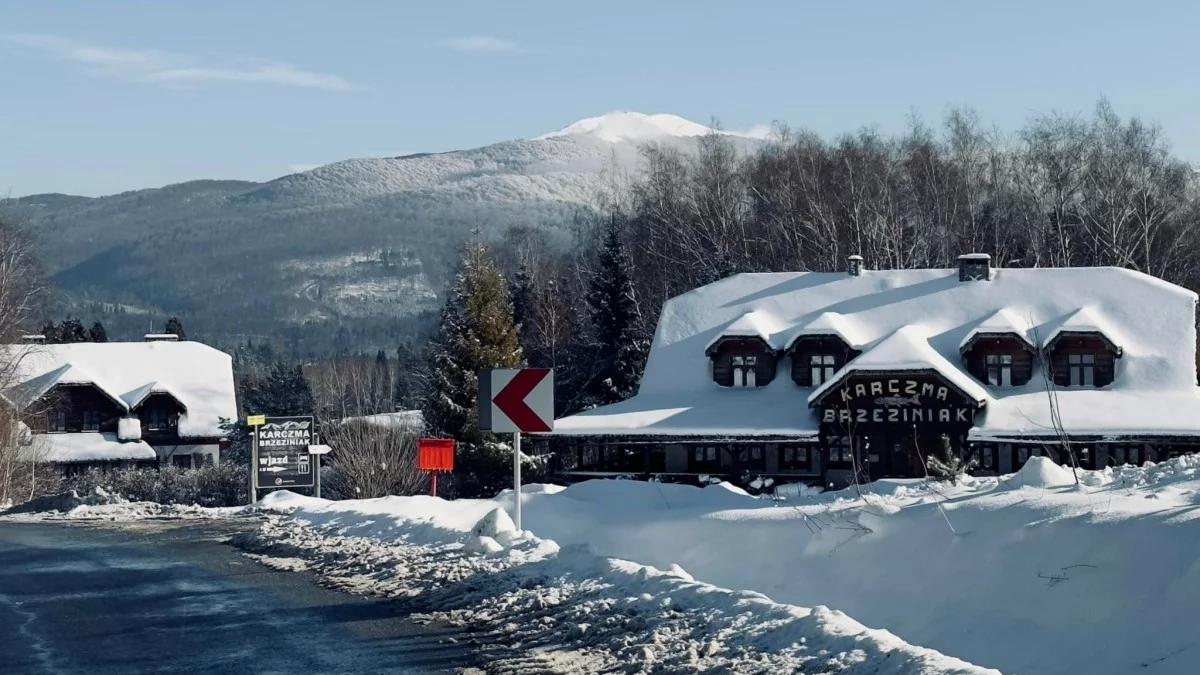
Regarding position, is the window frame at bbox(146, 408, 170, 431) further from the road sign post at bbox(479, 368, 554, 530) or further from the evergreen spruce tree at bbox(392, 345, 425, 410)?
the road sign post at bbox(479, 368, 554, 530)

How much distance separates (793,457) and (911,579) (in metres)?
31.9

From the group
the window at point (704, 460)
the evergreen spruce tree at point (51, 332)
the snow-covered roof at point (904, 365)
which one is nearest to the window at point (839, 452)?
the snow-covered roof at point (904, 365)

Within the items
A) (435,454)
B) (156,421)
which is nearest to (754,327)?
(435,454)

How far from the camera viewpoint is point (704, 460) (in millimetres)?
45469

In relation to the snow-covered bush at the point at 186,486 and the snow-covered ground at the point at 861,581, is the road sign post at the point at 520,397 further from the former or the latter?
the snow-covered bush at the point at 186,486

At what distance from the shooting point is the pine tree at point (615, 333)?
57625 mm

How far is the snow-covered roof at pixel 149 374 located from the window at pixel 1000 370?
37296 mm

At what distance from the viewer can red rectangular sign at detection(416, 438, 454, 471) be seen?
30828 mm

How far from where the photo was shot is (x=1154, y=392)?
141 feet

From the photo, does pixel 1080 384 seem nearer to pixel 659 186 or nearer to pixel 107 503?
pixel 107 503

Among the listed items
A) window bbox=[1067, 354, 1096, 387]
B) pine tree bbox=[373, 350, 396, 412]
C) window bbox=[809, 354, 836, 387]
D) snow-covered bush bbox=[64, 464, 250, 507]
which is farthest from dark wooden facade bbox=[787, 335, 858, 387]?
pine tree bbox=[373, 350, 396, 412]

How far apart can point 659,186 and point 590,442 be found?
113ft

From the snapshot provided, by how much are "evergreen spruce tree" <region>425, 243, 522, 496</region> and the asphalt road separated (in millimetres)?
28749

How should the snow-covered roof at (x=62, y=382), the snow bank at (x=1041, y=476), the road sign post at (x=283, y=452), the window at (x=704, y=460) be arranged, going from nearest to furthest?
the snow bank at (x=1041, y=476) → the road sign post at (x=283, y=452) → the window at (x=704, y=460) → the snow-covered roof at (x=62, y=382)
